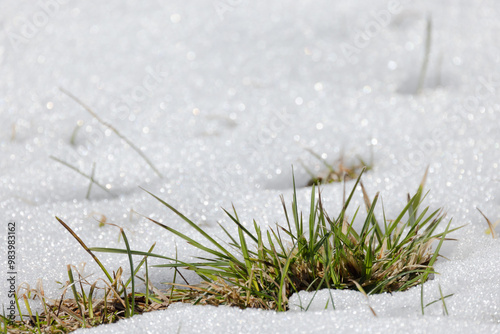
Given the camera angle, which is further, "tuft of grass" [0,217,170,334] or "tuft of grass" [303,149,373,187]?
"tuft of grass" [303,149,373,187]

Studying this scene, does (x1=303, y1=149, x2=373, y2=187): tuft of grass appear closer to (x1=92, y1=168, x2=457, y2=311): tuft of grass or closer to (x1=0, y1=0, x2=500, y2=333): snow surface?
(x1=0, y1=0, x2=500, y2=333): snow surface

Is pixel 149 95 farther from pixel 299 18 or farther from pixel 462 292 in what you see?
pixel 462 292

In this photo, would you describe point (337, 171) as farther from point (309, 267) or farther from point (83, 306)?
point (83, 306)

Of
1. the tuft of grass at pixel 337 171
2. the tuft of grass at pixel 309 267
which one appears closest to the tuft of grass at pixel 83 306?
the tuft of grass at pixel 309 267

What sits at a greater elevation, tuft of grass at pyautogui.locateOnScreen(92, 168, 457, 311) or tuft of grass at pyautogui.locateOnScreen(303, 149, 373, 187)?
tuft of grass at pyautogui.locateOnScreen(303, 149, 373, 187)

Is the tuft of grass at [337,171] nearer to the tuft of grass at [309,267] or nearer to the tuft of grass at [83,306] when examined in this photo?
the tuft of grass at [309,267]

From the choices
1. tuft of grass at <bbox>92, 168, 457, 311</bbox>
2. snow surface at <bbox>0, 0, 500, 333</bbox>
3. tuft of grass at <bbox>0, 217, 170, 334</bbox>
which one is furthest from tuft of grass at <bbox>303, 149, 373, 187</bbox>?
tuft of grass at <bbox>0, 217, 170, 334</bbox>

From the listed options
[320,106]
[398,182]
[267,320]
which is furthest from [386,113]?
[267,320]
